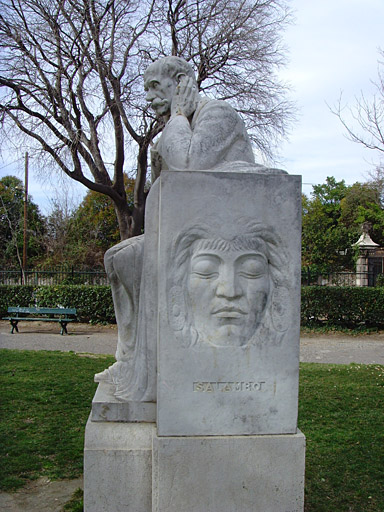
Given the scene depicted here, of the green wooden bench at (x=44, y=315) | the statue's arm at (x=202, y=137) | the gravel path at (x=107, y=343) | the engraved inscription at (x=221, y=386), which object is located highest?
the statue's arm at (x=202, y=137)

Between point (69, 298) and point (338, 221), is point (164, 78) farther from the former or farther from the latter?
point (338, 221)

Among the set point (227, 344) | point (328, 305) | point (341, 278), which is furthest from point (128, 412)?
point (341, 278)

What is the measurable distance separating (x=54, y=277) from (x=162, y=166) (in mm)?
15904

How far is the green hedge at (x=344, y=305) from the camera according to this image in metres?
14.4

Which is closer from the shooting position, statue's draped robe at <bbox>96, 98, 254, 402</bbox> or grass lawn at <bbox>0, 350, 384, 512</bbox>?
statue's draped robe at <bbox>96, 98, 254, 402</bbox>

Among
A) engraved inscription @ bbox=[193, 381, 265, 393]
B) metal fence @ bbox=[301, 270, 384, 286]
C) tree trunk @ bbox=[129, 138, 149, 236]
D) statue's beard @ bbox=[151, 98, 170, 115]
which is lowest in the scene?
engraved inscription @ bbox=[193, 381, 265, 393]

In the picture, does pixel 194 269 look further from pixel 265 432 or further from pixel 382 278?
pixel 382 278

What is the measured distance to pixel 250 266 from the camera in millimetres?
2869

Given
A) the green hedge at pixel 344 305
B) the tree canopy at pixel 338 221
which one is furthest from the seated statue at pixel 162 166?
the tree canopy at pixel 338 221

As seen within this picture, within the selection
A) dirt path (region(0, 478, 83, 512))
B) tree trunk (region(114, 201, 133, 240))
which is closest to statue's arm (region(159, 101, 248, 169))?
dirt path (region(0, 478, 83, 512))

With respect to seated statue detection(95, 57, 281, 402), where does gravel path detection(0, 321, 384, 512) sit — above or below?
below

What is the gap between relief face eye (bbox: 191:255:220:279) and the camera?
2.85 metres

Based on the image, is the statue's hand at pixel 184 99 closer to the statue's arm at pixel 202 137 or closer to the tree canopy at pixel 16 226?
the statue's arm at pixel 202 137

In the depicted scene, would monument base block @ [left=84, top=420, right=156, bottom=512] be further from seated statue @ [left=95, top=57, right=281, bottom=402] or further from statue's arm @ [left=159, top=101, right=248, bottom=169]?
statue's arm @ [left=159, top=101, right=248, bottom=169]
